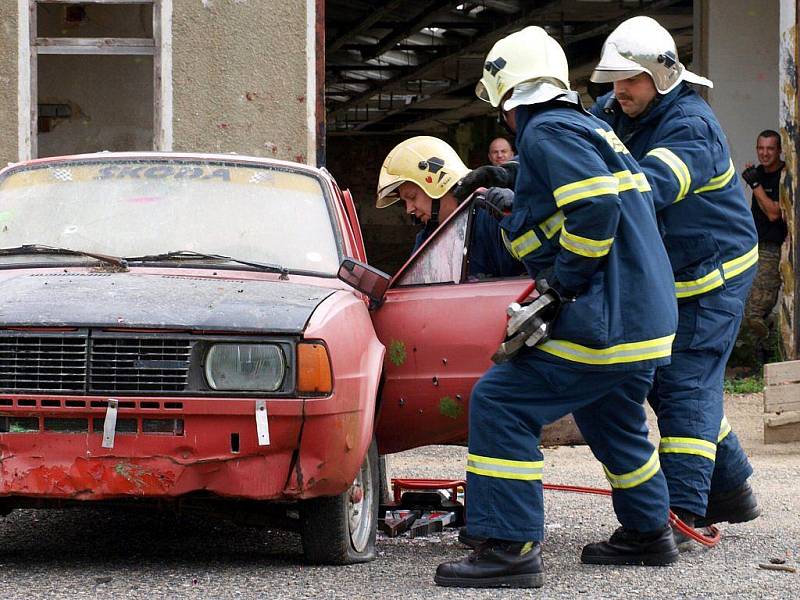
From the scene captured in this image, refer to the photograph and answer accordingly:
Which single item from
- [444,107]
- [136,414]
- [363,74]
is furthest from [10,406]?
[444,107]

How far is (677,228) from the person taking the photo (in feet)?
18.0

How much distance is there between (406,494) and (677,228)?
1.65 m

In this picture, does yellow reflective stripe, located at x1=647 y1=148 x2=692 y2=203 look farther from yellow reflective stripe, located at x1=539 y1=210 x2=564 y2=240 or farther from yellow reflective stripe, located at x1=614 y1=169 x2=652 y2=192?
yellow reflective stripe, located at x1=539 y1=210 x2=564 y2=240

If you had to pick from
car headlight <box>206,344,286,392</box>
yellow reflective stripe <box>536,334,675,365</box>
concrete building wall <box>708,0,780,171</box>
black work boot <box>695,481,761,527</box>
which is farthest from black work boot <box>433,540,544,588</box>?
concrete building wall <box>708,0,780,171</box>

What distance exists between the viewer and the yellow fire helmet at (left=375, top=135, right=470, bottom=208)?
6203 mm

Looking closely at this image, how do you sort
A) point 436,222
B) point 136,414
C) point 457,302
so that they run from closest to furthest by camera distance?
1. point 136,414
2. point 457,302
3. point 436,222

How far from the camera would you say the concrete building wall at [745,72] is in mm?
14117

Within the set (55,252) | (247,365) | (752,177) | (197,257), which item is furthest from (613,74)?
(752,177)

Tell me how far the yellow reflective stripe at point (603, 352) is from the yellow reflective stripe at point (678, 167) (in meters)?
0.86

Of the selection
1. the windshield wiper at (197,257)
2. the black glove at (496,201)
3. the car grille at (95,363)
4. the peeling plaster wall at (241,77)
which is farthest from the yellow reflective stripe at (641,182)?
the peeling plaster wall at (241,77)

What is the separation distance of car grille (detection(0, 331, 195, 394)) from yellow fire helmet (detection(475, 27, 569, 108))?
1.35m

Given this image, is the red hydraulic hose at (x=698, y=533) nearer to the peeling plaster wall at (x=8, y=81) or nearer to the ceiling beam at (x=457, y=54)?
the peeling plaster wall at (x=8, y=81)

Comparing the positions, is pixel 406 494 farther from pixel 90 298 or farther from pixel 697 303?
pixel 90 298

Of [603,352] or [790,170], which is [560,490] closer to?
[603,352]
